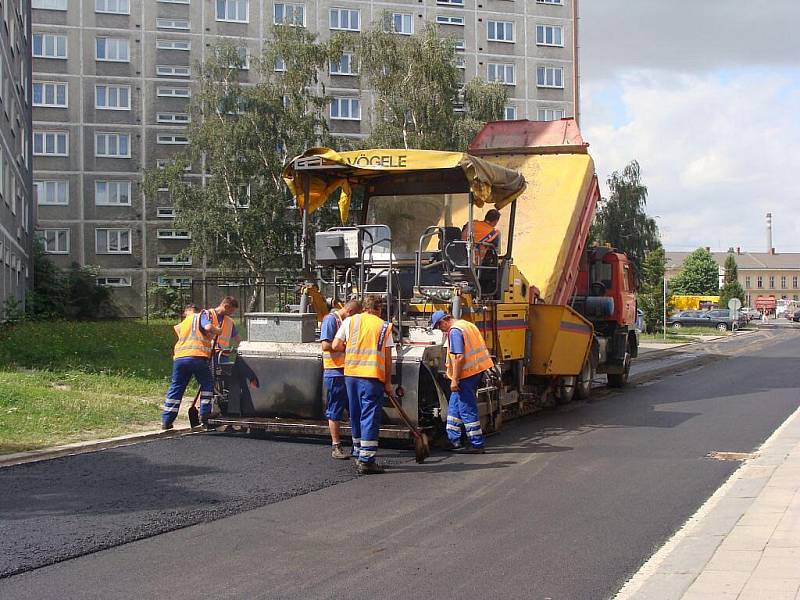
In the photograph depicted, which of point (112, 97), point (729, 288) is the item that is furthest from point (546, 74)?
point (729, 288)

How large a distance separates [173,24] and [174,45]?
105 cm

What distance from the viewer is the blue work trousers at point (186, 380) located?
10586 millimetres

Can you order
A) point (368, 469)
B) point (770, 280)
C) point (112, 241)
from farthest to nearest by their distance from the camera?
point (770, 280), point (112, 241), point (368, 469)

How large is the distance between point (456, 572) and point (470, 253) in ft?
16.4

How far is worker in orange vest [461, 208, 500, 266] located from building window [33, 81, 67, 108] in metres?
40.2

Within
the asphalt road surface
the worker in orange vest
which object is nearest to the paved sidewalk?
the asphalt road surface

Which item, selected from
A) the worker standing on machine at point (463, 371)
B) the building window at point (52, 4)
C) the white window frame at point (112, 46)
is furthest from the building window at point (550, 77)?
the worker standing on machine at point (463, 371)

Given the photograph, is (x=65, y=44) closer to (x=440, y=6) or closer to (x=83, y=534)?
(x=440, y=6)

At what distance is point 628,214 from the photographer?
56125 millimetres

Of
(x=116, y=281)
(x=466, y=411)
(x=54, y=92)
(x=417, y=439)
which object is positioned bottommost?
(x=417, y=439)

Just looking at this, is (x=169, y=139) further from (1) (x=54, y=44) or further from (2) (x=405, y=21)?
(2) (x=405, y=21)

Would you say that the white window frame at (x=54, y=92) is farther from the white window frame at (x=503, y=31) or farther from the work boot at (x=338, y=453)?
the work boot at (x=338, y=453)

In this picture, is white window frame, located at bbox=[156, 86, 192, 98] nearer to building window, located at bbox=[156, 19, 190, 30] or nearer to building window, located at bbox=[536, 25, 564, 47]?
building window, located at bbox=[156, 19, 190, 30]

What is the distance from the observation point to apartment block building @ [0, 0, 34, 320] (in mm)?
28734
